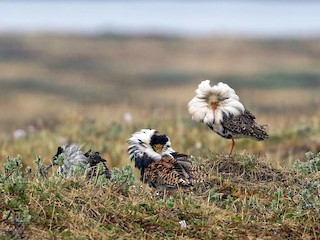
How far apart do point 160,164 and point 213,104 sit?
88 centimetres

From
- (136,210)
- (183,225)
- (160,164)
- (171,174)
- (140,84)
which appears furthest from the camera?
(140,84)

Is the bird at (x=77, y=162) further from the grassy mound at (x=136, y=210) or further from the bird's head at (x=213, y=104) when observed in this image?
the bird's head at (x=213, y=104)

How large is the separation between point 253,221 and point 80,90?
22.1 m

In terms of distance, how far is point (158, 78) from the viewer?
31844mm

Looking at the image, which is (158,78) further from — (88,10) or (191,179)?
(88,10)

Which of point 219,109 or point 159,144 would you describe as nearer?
point 159,144

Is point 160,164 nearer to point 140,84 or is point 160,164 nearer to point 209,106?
point 209,106

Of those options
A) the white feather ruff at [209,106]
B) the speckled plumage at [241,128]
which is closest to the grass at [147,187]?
the speckled plumage at [241,128]

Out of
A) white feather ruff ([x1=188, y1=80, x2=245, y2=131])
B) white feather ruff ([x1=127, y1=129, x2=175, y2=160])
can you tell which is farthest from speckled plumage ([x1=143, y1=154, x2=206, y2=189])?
white feather ruff ([x1=188, y1=80, x2=245, y2=131])

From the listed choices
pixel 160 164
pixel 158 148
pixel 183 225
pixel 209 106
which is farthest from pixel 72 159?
pixel 183 225

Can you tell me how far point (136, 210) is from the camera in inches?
275

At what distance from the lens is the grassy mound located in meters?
6.70

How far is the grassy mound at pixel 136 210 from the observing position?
22.0 feet

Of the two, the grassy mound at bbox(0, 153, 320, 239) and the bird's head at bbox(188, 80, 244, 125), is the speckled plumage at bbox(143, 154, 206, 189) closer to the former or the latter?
the grassy mound at bbox(0, 153, 320, 239)
